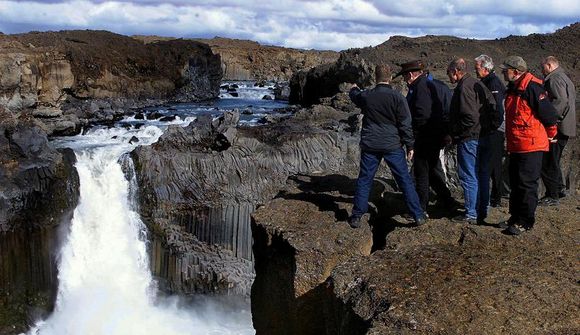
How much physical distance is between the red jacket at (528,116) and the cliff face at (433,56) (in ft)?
87.3

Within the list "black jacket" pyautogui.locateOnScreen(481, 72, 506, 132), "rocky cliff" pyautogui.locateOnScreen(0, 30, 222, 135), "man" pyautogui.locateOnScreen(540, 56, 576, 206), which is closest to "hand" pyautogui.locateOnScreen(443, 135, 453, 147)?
"black jacket" pyautogui.locateOnScreen(481, 72, 506, 132)

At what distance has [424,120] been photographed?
7863 millimetres

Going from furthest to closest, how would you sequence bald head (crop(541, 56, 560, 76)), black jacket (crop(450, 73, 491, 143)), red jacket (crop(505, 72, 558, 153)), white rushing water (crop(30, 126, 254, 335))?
1. white rushing water (crop(30, 126, 254, 335))
2. bald head (crop(541, 56, 560, 76))
3. black jacket (crop(450, 73, 491, 143))
4. red jacket (crop(505, 72, 558, 153))

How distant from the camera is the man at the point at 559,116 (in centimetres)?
824

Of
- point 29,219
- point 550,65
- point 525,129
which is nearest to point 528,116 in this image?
point 525,129

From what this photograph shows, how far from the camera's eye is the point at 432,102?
793 cm

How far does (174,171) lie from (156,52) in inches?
1195

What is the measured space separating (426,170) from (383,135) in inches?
43.4

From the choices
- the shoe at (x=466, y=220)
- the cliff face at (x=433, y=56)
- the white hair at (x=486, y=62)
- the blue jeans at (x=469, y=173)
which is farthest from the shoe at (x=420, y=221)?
the cliff face at (x=433, y=56)

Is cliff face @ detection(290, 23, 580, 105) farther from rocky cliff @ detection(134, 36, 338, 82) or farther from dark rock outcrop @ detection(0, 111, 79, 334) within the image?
rocky cliff @ detection(134, 36, 338, 82)

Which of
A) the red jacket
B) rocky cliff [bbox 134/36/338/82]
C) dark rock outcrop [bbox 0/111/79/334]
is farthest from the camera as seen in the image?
rocky cliff [bbox 134/36/338/82]

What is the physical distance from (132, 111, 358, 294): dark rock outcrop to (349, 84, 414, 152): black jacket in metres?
8.72

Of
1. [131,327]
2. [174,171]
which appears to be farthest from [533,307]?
[174,171]

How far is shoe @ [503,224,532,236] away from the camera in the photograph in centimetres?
707
